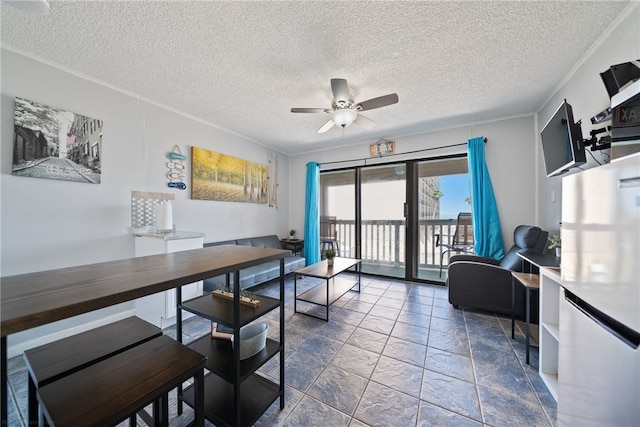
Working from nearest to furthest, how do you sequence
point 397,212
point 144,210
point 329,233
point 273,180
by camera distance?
point 144,210 → point 397,212 → point 273,180 → point 329,233

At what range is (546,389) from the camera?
1.42 m

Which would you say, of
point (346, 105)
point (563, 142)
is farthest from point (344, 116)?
point (563, 142)

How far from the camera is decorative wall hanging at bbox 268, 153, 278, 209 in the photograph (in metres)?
4.25

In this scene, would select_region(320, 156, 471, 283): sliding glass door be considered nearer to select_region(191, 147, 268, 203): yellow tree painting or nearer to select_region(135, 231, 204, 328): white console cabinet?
select_region(191, 147, 268, 203): yellow tree painting

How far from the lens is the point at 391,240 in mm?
4215

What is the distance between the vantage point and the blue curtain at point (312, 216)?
14.0ft

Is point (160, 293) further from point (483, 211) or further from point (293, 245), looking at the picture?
point (483, 211)

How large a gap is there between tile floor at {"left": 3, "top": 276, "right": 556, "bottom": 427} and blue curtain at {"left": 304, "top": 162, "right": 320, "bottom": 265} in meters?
1.76

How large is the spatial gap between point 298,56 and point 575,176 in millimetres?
1908

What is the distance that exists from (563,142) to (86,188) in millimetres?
4084

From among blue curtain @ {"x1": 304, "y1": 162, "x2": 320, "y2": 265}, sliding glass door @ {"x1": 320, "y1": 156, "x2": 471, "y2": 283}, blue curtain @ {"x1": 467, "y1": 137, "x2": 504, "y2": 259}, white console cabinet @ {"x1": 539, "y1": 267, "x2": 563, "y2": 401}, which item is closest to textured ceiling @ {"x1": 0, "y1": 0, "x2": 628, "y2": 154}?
blue curtain @ {"x1": 467, "y1": 137, "x2": 504, "y2": 259}

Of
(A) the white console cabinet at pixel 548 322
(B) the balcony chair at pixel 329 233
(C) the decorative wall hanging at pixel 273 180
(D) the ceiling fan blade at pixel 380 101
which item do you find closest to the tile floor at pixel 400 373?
(A) the white console cabinet at pixel 548 322

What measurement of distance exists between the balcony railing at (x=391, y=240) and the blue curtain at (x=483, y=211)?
55cm

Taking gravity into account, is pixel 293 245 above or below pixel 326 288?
above
